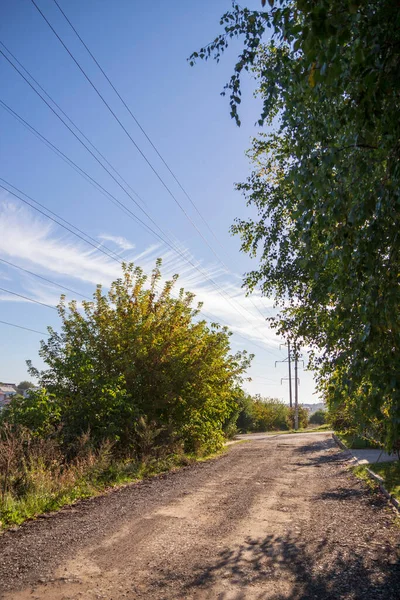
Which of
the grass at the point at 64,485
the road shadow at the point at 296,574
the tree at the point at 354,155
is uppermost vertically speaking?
the tree at the point at 354,155

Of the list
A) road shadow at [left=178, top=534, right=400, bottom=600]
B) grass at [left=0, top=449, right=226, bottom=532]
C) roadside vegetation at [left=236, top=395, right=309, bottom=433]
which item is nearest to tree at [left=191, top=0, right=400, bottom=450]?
road shadow at [left=178, top=534, right=400, bottom=600]

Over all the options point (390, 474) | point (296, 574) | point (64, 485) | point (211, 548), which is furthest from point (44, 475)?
point (390, 474)

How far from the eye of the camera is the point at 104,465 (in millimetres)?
12344

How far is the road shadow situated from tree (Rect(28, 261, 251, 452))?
361 inches

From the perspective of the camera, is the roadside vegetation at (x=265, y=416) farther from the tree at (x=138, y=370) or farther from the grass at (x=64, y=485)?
the grass at (x=64, y=485)

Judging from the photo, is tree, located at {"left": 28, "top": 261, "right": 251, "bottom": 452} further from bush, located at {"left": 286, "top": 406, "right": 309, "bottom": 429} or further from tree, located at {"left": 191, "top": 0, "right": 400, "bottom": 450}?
bush, located at {"left": 286, "top": 406, "right": 309, "bottom": 429}

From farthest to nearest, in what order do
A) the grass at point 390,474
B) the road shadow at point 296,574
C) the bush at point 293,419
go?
1. the bush at point 293,419
2. the grass at point 390,474
3. the road shadow at point 296,574

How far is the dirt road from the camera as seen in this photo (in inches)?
190

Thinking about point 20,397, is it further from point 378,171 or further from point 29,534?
point 378,171

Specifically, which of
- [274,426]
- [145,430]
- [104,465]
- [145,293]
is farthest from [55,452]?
[274,426]

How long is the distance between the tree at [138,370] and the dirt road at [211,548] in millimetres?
4508

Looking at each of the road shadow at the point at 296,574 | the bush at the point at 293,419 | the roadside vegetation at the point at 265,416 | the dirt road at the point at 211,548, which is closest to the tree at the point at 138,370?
the dirt road at the point at 211,548

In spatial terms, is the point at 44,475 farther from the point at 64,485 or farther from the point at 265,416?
the point at 265,416

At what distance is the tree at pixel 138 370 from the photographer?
14930 millimetres
